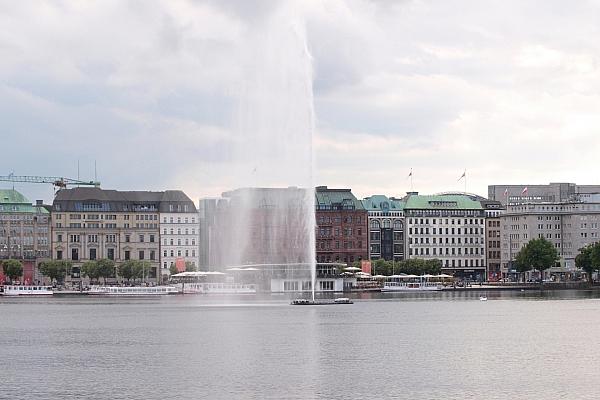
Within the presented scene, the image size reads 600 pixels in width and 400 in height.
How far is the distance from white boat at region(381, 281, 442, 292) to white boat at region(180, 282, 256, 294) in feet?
91.1

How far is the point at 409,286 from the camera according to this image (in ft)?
632

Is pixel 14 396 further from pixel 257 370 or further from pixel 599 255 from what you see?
pixel 599 255

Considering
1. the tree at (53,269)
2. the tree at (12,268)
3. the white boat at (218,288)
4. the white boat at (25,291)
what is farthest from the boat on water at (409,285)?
the tree at (12,268)

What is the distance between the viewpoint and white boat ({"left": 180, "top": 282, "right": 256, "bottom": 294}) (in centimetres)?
16588

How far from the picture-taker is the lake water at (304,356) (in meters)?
51.1

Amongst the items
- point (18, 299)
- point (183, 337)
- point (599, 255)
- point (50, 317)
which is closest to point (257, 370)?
point (183, 337)

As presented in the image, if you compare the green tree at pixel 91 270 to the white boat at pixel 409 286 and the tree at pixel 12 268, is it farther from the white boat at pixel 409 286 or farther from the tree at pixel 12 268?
the white boat at pixel 409 286

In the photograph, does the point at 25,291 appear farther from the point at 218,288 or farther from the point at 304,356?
the point at 304,356

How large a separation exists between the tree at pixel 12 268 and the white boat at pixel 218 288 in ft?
97.7

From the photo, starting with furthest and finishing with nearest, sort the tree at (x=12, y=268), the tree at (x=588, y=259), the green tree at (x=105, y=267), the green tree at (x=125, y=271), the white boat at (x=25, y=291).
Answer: the green tree at (x=125, y=271), the green tree at (x=105, y=267), the tree at (x=12, y=268), the tree at (x=588, y=259), the white boat at (x=25, y=291)

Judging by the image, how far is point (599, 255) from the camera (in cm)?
18625

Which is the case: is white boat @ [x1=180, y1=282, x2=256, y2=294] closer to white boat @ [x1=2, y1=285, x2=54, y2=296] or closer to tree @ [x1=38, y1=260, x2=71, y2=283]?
white boat @ [x1=2, y1=285, x2=54, y2=296]

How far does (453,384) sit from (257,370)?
10.4m

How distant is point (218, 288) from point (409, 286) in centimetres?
3630
